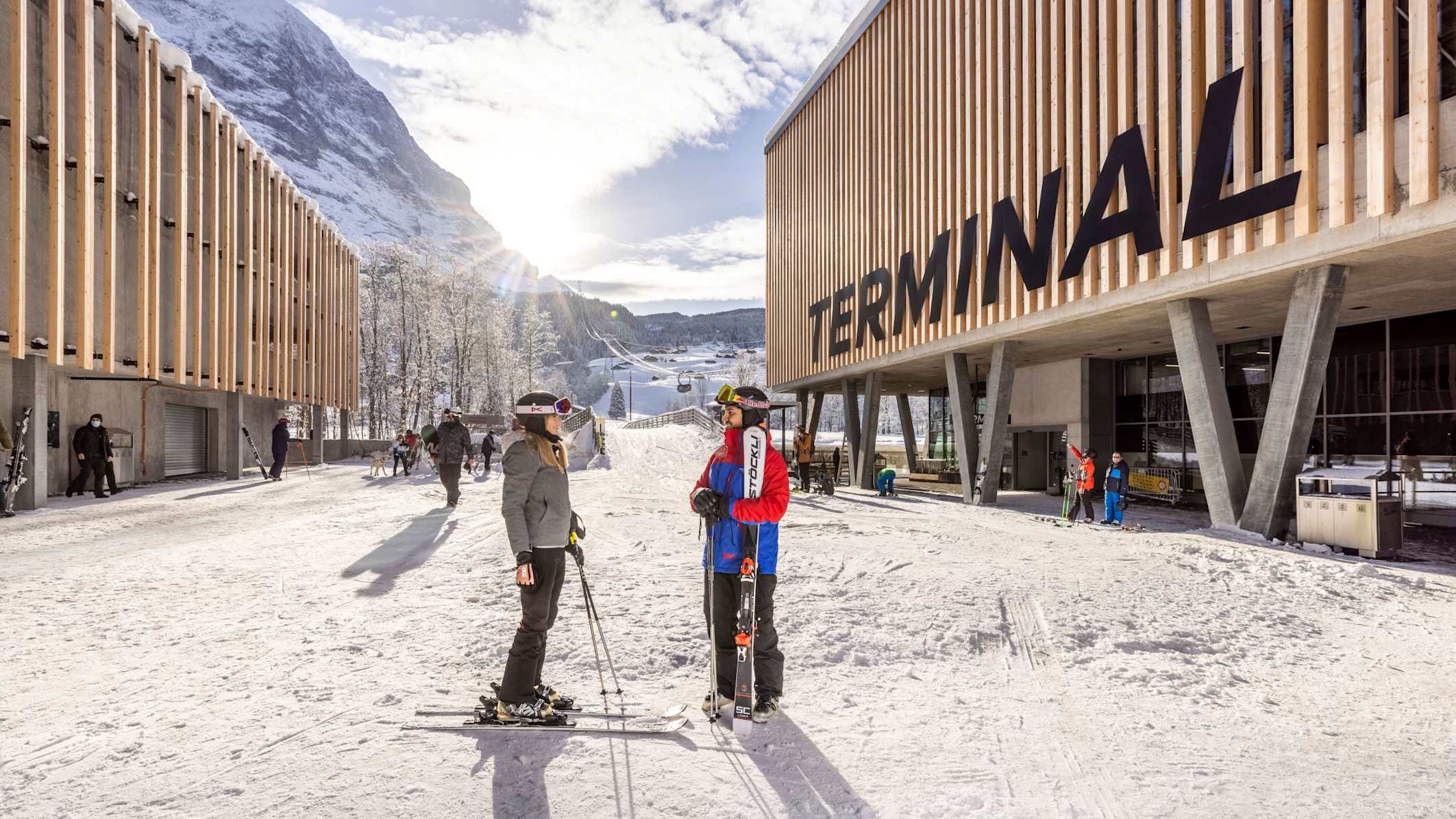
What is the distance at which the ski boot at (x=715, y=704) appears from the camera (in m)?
4.13

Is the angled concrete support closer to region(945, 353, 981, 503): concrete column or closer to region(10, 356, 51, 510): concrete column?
region(945, 353, 981, 503): concrete column

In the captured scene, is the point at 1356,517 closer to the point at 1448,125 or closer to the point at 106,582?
the point at 1448,125

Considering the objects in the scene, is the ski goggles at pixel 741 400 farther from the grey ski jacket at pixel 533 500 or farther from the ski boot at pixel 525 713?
the ski boot at pixel 525 713

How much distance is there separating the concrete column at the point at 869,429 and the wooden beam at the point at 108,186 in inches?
852

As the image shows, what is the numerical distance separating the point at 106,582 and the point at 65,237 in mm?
11418

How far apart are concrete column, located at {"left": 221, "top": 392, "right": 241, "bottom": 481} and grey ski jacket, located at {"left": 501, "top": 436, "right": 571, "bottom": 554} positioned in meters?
23.1

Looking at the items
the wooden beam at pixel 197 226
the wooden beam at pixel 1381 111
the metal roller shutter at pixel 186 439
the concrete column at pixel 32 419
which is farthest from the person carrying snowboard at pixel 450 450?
the wooden beam at pixel 1381 111

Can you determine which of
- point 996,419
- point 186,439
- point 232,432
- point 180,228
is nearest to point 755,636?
point 996,419

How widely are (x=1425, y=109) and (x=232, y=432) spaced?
29232 millimetres

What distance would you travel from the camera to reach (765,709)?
4145mm

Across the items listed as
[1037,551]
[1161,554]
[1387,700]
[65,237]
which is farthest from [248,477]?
[1387,700]

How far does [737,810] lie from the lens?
123 inches

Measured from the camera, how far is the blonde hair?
156 inches

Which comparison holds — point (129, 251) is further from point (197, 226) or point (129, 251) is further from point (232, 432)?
point (232, 432)
